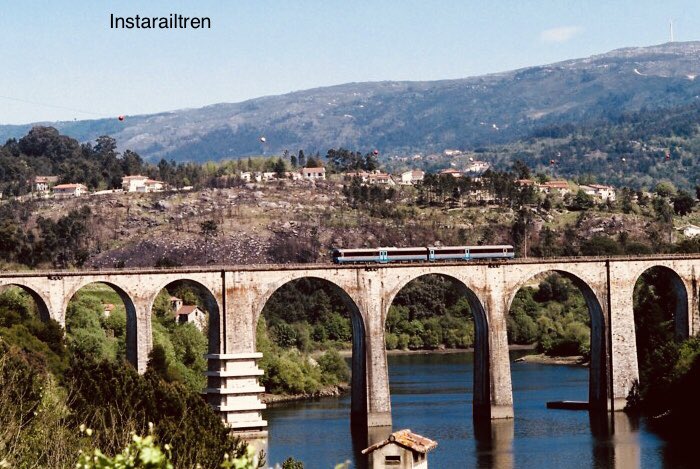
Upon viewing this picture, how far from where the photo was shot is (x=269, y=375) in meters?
98.9

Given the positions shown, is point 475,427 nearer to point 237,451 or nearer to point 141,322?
point 141,322

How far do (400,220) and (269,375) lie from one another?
75276mm

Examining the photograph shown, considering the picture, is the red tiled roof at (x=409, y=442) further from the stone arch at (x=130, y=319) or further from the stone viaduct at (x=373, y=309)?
the stone arch at (x=130, y=319)

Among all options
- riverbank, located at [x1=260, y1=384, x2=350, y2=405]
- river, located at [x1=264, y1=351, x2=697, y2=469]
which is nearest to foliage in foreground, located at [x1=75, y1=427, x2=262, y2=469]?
river, located at [x1=264, y1=351, x2=697, y2=469]

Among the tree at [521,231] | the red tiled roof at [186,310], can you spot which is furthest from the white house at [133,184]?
the red tiled roof at [186,310]

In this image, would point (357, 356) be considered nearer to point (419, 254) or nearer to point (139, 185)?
point (419, 254)

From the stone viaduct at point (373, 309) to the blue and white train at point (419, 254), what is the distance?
1131 mm

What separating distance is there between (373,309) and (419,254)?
4489 mm

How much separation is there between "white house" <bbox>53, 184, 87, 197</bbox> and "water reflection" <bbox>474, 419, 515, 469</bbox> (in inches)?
4488

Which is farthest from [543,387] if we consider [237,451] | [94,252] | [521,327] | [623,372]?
[94,252]

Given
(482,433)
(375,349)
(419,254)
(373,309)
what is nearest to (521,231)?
(419,254)

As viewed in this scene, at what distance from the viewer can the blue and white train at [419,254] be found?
80875 mm

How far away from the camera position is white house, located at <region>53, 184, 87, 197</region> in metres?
186

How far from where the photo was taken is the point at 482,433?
75.8 m
